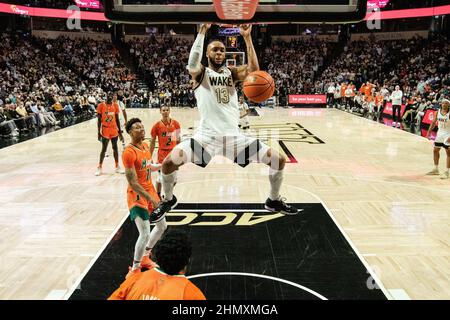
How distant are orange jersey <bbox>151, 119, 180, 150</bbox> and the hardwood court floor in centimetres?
111

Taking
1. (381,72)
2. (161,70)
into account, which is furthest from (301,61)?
(161,70)

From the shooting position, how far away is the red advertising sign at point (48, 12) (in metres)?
25.5

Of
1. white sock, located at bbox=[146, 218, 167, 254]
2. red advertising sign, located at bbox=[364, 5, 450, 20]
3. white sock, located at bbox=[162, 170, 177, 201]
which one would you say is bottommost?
white sock, located at bbox=[146, 218, 167, 254]

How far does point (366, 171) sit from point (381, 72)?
19472 millimetres

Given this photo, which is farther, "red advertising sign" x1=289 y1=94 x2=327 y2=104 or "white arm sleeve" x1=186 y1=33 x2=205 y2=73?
"red advertising sign" x1=289 y1=94 x2=327 y2=104

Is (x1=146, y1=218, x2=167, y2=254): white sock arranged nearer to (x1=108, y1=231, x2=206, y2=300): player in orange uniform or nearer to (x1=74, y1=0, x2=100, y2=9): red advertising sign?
(x1=108, y1=231, x2=206, y2=300): player in orange uniform

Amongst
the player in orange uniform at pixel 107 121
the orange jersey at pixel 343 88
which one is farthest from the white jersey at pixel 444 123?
the orange jersey at pixel 343 88

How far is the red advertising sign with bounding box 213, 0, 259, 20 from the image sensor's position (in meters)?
4.36

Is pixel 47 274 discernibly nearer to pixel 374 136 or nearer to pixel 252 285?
pixel 252 285

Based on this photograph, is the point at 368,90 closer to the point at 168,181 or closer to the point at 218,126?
the point at 218,126

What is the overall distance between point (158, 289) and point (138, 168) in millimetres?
2301

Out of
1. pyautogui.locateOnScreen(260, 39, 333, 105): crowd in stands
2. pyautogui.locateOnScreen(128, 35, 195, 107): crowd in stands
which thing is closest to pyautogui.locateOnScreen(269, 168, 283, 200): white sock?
pyautogui.locateOnScreen(128, 35, 195, 107): crowd in stands

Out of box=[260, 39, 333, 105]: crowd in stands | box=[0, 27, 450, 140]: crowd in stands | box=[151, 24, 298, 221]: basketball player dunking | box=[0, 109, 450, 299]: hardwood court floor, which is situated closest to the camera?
box=[151, 24, 298, 221]: basketball player dunking
